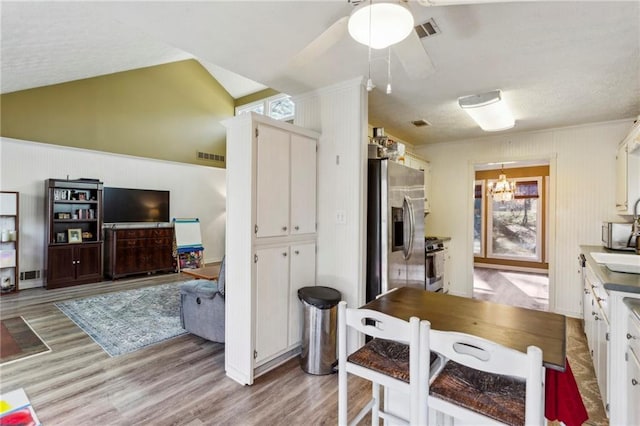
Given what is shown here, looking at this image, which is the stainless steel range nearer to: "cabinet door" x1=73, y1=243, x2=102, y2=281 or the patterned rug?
the patterned rug

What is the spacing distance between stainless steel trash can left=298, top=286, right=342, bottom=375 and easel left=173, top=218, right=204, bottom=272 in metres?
5.29

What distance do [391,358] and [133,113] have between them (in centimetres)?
720

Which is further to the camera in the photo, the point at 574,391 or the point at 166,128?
the point at 166,128

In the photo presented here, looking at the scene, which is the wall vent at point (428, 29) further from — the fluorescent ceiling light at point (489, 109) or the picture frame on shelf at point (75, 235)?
the picture frame on shelf at point (75, 235)

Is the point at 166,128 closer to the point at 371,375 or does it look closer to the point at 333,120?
the point at 333,120

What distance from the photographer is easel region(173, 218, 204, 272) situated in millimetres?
6961

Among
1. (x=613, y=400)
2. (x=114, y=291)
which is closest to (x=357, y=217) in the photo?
(x=613, y=400)

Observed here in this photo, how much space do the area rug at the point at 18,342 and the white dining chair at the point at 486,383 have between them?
11.8 ft

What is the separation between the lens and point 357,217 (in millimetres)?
2775

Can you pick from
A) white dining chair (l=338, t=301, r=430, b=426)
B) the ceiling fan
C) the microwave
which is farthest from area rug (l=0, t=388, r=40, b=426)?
the microwave

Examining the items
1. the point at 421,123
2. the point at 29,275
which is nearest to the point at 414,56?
the point at 421,123

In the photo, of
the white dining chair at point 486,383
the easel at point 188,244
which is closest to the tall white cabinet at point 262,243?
the white dining chair at point 486,383

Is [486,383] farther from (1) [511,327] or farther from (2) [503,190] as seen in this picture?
(2) [503,190]

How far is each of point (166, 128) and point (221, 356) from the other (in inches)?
237
